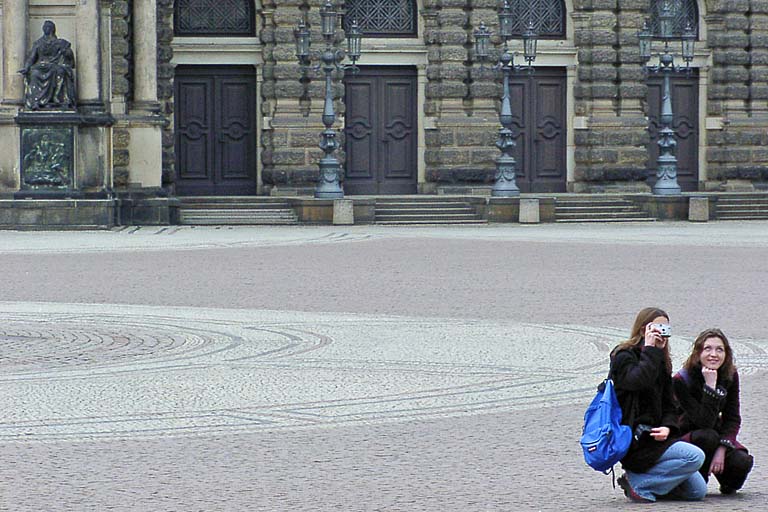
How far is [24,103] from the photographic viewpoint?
101ft

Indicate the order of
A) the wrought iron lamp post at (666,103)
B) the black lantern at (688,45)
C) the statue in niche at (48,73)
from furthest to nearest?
the black lantern at (688,45)
the wrought iron lamp post at (666,103)
the statue in niche at (48,73)

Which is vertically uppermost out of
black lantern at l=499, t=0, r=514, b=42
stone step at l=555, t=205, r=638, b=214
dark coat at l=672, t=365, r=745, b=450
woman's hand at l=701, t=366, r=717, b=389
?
black lantern at l=499, t=0, r=514, b=42

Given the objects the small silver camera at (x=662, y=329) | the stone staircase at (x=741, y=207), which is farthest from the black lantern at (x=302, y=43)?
the small silver camera at (x=662, y=329)

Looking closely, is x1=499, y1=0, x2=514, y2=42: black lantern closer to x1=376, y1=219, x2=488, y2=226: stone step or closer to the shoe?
x1=376, y1=219, x2=488, y2=226: stone step

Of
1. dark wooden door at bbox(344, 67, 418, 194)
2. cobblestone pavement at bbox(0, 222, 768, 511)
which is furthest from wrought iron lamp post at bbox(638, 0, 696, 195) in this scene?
cobblestone pavement at bbox(0, 222, 768, 511)

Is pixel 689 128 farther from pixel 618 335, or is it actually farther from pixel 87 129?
pixel 618 335

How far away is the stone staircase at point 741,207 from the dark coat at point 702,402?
27.8 m

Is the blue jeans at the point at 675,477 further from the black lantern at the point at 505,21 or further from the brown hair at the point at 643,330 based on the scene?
the black lantern at the point at 505,21

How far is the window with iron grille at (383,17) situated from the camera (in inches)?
1431

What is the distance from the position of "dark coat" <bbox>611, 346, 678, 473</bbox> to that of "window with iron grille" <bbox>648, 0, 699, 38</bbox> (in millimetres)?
30883

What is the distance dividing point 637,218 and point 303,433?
25.8 m

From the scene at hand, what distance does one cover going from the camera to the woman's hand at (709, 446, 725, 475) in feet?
25.3

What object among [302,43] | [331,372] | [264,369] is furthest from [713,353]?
[302,43]

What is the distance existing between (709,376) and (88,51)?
2452cm
